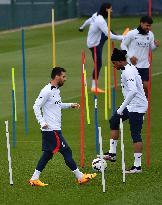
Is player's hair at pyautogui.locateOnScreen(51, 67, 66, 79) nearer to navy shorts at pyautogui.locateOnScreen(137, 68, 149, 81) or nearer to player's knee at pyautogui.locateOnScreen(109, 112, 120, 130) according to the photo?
player's knee at pyautogui.locateOnScreen(109, 112, 120, 130)

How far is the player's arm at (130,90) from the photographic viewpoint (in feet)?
57.6

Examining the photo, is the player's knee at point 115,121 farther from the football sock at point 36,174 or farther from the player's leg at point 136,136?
the football sock at point 36,174

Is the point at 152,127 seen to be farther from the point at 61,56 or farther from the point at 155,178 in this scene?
the point at 61,56

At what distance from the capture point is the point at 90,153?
66.4 feet

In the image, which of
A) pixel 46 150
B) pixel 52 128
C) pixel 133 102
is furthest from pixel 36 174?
pixel 133 102

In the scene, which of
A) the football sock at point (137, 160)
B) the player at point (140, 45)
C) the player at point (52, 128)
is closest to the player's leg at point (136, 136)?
the football sock at point (137, 160)

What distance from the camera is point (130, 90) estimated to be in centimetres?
1759

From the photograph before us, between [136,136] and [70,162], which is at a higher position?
[136,136]

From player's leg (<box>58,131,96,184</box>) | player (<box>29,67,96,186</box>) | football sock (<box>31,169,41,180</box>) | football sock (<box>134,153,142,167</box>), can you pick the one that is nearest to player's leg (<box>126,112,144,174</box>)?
football sock (<box>134,153,142,167</box>)

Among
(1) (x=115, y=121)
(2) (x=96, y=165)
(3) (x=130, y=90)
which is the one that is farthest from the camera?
(1) (x=115, y=121)

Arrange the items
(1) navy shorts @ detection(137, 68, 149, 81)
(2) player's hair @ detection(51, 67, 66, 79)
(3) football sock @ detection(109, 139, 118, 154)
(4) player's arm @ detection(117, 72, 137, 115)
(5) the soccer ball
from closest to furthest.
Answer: (2) player's hair @ detection(51, 67, 66, 79) < (4) player's arm @ detection(117, 72, 137, 115) < (5) the soccer ball < (3) football sock @ detection(109, 139, 118, 154) < (1) navy shorts @ detection(137, 68, 149, 81)

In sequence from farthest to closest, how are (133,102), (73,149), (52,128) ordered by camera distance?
(73,149)
(133,102)
(52,128)

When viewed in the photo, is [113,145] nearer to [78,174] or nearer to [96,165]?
[96,165]

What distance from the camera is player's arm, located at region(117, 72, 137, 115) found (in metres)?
17.5
